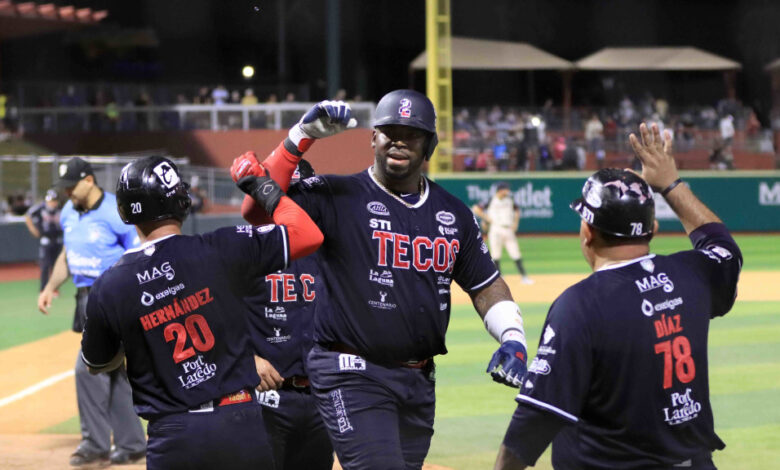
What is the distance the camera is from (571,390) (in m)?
3.53

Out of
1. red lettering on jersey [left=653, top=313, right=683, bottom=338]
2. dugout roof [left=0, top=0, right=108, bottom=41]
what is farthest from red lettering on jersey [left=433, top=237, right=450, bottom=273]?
dugout roof [left=0, top=0, right=108, bottom=41]

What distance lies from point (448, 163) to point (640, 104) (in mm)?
13104

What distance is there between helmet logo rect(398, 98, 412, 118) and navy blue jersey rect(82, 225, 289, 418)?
94 centimetres

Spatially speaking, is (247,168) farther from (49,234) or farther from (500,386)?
(49,234)

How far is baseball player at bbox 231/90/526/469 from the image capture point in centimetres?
466

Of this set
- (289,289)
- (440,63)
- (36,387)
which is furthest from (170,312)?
(440,63)

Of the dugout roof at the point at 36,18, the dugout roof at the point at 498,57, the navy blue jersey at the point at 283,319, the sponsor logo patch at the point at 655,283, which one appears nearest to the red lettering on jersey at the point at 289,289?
the navy blue jersey at the point at 283,319

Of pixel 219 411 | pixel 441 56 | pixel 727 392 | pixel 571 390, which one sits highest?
pixel 441 56

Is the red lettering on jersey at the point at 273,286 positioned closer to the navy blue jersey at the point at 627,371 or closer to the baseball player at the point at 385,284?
the baseball player at the point at 385,284

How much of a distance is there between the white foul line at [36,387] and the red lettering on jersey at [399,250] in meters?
6.82

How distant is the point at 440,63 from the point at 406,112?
72.5ft

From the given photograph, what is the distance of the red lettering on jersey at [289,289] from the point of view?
5.71 meters

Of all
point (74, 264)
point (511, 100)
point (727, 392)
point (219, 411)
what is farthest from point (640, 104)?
point (219, 411)

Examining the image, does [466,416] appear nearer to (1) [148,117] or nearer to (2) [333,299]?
(2) [333,299]
